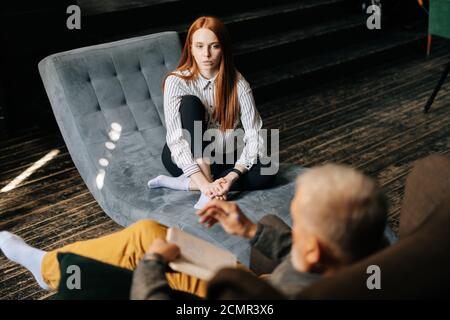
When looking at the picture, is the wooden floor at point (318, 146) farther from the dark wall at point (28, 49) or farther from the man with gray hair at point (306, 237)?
the man with gray hair at point (306, 237)

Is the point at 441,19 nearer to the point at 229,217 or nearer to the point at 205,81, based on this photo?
the point at 205,81

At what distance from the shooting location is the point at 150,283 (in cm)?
127

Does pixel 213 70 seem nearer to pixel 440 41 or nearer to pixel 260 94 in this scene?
pixel 260 94

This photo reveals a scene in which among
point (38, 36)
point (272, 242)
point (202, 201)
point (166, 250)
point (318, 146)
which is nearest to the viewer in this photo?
point (166, 250)

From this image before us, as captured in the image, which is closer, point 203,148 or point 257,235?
point 257,235

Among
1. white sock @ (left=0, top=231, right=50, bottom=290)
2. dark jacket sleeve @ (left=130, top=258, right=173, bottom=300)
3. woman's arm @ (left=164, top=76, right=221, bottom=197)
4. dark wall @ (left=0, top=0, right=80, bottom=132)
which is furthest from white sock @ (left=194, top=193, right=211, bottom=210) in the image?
dark wall @ (left=0, top=0, right=80, bottom=132)

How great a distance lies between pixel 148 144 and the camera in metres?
2.85

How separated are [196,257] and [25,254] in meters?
0.86

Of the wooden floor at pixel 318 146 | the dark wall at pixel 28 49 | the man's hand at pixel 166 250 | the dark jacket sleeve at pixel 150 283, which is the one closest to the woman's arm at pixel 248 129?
the wooden floor at pixel 318 146

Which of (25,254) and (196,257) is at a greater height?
(196,257)

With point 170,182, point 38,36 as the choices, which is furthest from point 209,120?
point 38,36

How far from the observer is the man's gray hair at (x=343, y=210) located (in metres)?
1.07

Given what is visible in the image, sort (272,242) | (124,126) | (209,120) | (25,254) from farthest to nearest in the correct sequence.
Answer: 1. (124,126)
2. (209,120)
3. (25,254)
4. (272,242)

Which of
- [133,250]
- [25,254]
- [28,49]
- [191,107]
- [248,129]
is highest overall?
[28,49]
